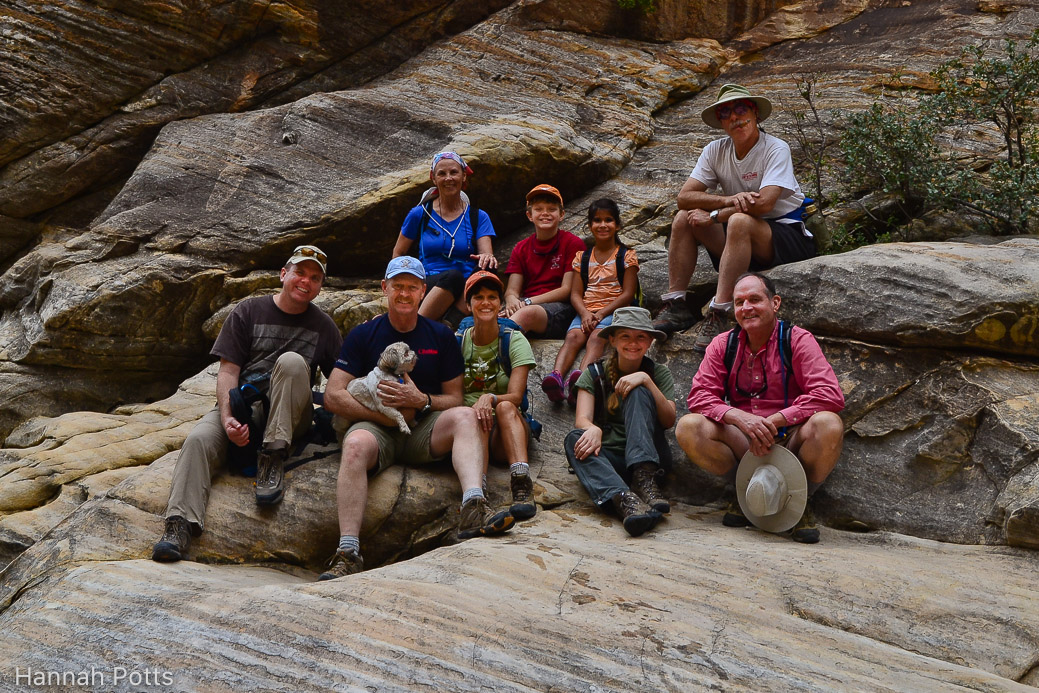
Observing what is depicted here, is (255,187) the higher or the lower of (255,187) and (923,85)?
the lower

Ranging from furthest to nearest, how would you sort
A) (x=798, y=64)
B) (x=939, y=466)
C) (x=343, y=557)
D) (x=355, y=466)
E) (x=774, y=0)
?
(x=774, y=0) → (x=798, y=64) → (x=939, y=466) → (x=355, y=466) → (x=343, y=557)

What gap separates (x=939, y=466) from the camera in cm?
734

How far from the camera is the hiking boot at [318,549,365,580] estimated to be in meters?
6.21

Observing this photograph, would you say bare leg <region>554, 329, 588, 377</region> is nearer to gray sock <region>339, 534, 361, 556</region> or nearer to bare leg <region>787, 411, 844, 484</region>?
bare leg <region>787, 411, 844, 484</region>

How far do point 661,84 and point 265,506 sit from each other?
38.3 ft

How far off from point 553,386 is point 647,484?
6.45 feet

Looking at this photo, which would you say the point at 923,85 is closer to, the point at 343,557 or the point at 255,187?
the point at 255,187

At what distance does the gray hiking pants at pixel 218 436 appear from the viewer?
674 cm

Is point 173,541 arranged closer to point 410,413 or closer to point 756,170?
point 410,413

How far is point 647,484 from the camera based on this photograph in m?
7.14

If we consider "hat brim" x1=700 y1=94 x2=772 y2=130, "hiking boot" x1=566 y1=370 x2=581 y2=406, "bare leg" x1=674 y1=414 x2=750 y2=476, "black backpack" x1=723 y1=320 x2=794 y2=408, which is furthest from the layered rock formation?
"hat brim" x1=700 y1=94 x2=772 y2=130

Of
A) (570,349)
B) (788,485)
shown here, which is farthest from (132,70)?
(788,485)

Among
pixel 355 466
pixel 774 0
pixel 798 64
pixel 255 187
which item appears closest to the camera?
pixel 355 466

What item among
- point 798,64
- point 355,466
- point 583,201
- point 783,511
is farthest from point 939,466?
point 798,64
